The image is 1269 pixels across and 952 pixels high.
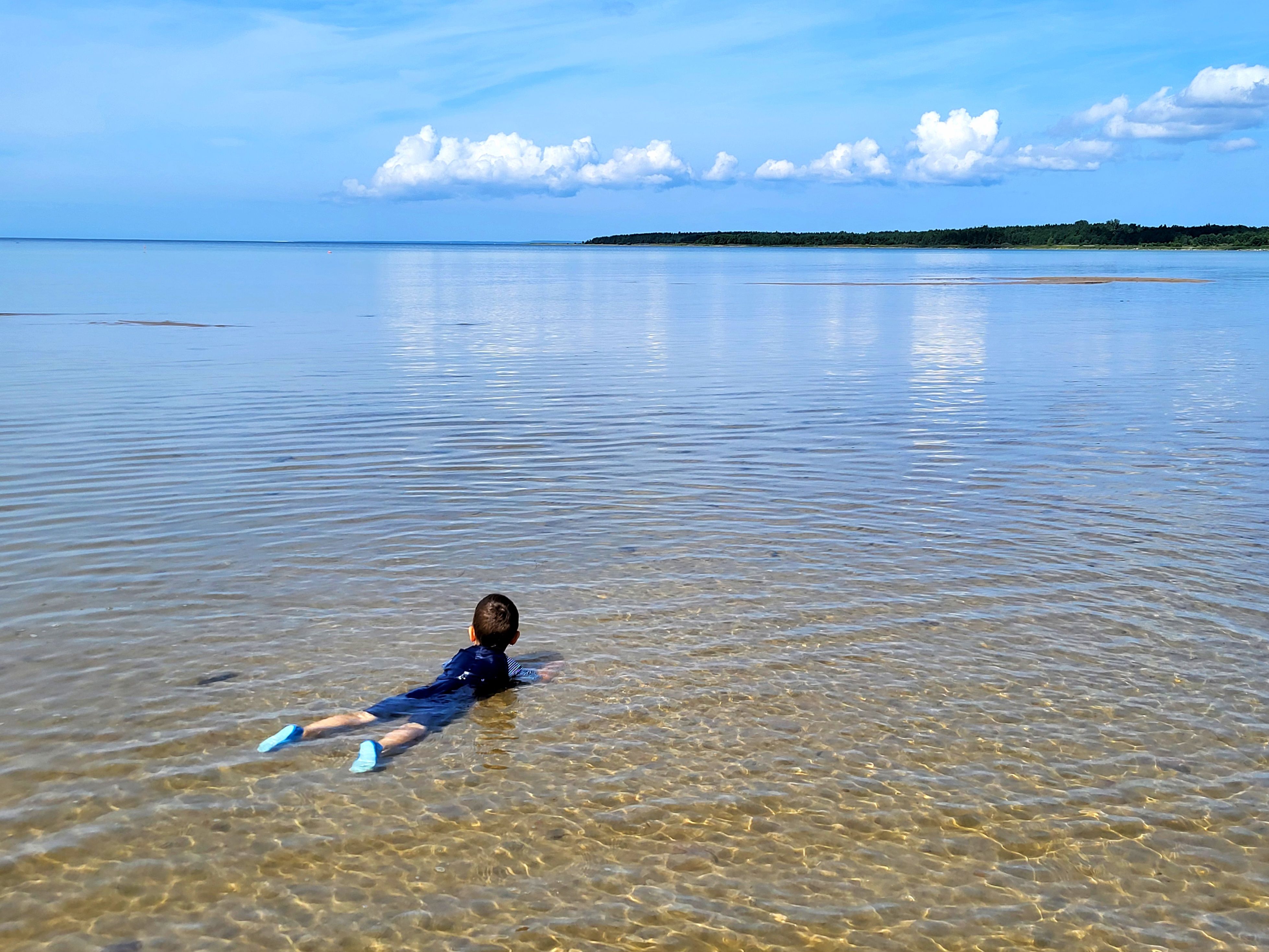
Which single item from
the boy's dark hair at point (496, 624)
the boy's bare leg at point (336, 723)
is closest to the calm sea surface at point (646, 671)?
the boy's bare leg at point (336, 723)

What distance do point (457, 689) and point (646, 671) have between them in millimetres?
1822

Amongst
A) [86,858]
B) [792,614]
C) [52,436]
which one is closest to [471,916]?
[86,858]

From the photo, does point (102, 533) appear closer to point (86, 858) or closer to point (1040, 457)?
point (86, 858)

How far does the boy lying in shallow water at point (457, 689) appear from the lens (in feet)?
28.1

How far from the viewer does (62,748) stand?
27.1 ft

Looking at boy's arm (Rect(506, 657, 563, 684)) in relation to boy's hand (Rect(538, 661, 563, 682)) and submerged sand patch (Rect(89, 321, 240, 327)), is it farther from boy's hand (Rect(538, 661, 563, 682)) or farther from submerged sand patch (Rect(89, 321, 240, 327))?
submerged sand patch (Rect(89, 321, 240, 327))

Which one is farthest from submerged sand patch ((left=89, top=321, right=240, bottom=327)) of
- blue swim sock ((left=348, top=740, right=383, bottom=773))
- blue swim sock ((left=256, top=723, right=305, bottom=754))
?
blue swim sock ((left=348, top=740, right=383, bottom=773))

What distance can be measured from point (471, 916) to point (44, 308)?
5219 cm

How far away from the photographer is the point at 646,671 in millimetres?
9867

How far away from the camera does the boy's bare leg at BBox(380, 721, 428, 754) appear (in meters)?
8.46

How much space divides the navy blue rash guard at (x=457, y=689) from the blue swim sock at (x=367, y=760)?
32.2 inches

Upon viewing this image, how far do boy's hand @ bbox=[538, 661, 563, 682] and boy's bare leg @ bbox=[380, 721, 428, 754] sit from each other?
1392mm

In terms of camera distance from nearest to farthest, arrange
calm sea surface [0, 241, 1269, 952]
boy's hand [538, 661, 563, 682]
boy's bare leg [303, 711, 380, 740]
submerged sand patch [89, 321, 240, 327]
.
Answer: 1. calm sea surface [0, 241, 1269, 952]
2. boy's bare leg [303, 711, 380, 740]
3. boy's hand [538, 661, 563, 682]
4. submerged sand patch [89, 321, 240, 327]

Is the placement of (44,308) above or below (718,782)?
above
